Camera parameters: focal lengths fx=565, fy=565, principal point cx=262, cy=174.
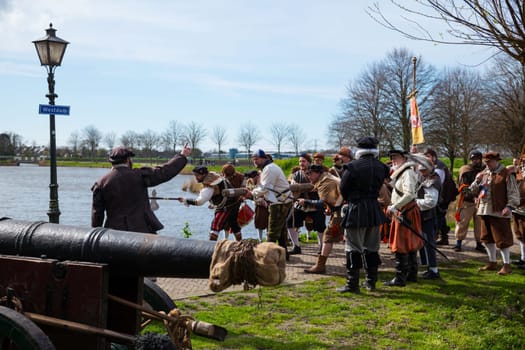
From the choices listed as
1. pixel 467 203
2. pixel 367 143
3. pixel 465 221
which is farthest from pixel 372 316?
pixel 467 203

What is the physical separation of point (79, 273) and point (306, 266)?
18.4ft

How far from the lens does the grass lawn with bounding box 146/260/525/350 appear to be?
4.89m

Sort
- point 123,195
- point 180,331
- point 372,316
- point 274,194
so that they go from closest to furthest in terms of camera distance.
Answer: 1. point 180,331
2. point 372,316
3. point 123,195
4. point 274,194

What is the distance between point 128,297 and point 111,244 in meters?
0.43

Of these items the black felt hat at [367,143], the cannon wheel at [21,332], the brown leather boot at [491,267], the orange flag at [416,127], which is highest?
the orange flag at [416,127]

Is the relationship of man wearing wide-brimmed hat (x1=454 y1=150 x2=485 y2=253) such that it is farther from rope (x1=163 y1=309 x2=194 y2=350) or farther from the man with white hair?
rope (x1=163 y1=309 x2=194 y2=350)

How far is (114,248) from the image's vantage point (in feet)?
11.3

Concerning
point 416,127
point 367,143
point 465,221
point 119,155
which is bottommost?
point 465,221

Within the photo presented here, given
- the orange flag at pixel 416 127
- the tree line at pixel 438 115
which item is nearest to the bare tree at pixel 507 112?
the tree line at pixel 438 115

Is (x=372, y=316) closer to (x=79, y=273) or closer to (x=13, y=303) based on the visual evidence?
(x=79, y=273)

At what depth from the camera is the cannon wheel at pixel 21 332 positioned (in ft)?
9.88

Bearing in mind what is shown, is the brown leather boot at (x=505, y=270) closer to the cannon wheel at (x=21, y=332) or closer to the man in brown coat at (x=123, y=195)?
the man in brown coat at (x=123, y=195)

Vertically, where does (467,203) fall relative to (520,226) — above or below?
above

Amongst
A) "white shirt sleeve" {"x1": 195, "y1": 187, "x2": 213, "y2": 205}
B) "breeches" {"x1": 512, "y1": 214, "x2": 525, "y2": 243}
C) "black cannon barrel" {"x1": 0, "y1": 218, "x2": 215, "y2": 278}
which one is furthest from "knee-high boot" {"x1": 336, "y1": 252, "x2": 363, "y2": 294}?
"black cannon barrel" {"x1": 0, "y1": 218, "x2": 215, "y2": 278}
